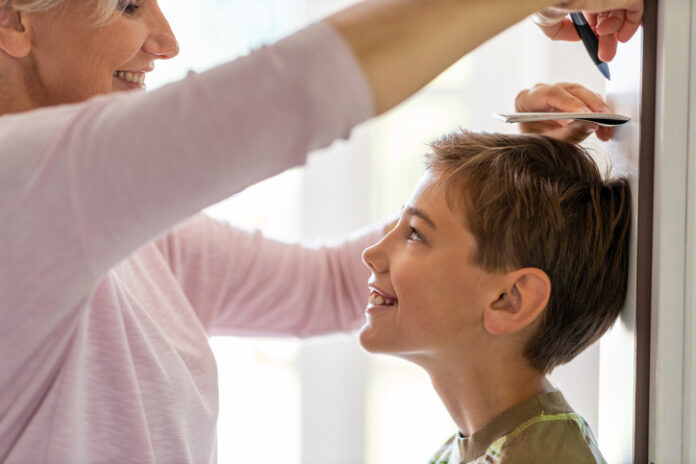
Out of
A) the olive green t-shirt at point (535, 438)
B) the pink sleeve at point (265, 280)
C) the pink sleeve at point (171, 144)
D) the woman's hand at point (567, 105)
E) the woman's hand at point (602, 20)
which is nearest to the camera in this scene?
the pink sleeve at point (171, 144)

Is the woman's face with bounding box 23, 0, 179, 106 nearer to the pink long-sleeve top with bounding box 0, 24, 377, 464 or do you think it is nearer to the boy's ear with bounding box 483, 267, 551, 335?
the pink long-sleeve top with bounding box 0, 24, 377, 464

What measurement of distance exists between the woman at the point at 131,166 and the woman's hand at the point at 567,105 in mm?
210

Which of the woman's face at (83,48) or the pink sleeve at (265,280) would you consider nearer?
the woman's face at (83,48)

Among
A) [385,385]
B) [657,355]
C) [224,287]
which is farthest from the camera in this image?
[385,385]

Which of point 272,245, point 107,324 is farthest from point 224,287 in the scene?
point 107,324

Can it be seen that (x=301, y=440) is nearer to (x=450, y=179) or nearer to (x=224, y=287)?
(x=224, y=287)

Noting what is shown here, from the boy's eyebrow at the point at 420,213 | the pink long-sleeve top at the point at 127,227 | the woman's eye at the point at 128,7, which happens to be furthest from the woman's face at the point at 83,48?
the boy's eyebrow at the point at 420,213

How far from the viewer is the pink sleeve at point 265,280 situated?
4.11 ft

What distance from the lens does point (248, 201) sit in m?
2.39

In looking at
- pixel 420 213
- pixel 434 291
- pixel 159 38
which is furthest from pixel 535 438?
pixel 159 38

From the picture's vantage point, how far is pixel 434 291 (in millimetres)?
994

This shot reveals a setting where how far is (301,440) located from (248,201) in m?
0.81

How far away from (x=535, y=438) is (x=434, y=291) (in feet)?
0.75

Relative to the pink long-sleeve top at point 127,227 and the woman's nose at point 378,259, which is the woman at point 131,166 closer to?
the pink long-sleeve top at point 127,227
